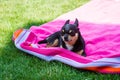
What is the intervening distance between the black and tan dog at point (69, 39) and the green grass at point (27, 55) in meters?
0.32

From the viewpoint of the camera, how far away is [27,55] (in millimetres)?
4941

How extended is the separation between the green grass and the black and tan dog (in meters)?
0.32

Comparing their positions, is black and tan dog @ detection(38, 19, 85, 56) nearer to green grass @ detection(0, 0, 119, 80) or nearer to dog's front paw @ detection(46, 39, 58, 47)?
dog's front paw @ detection(46, 39, 58, 47)

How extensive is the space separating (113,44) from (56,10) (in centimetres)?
261

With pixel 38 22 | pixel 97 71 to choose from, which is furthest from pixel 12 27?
pixel 97 71

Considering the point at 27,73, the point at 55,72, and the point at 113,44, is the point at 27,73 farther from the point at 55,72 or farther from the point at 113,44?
the point at 113,44

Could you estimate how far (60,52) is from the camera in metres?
4.62

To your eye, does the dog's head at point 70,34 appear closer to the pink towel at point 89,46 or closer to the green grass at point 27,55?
the pink towel at point 89,46

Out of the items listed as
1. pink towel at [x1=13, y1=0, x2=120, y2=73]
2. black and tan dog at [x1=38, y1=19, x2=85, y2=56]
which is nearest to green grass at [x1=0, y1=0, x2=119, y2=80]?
→ pink towel at [x1=13, y1=0, x2=120, y2=73]

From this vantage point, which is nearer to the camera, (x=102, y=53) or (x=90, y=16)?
(x=102, y=53)

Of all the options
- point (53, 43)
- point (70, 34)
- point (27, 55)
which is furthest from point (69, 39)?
point (27, 55)

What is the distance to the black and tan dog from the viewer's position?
4.56 metres

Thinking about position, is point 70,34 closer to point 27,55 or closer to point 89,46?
point 89,46

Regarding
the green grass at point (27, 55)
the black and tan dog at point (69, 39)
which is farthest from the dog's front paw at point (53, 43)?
the green grass at point (27, 55)
